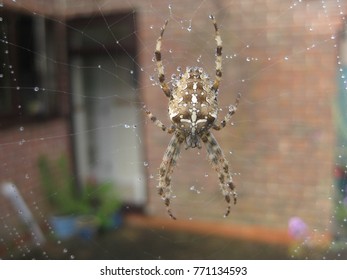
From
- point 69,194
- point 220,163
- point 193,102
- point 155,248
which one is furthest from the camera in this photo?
point 69,194

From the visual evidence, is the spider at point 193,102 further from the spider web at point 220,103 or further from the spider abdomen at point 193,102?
the spider web at point 220,103

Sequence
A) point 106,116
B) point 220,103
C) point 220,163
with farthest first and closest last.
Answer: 1. point 106,116
2. point 220,103
3. point 220,163

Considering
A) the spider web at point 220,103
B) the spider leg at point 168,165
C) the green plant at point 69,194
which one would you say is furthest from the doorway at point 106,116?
the spider leg at point 168,165

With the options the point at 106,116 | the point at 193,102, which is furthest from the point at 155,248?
the point at 193,102

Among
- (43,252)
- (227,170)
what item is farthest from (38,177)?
(227,170)

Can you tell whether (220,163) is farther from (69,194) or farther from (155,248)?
(69,194)

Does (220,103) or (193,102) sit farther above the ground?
(220,103)

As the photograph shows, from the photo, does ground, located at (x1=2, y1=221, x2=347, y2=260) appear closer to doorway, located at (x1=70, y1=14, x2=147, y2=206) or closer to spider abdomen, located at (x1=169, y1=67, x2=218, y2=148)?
doorway, located at (x1=70, y1=14, x2=147, y2=206)

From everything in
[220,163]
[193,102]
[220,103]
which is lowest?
[220,163]
